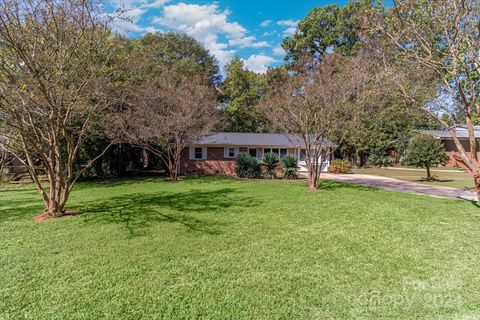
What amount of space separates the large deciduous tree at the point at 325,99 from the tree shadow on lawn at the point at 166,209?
4582 millimetres

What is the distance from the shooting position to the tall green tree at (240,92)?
1203 inches

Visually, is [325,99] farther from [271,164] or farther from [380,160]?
[380,160]

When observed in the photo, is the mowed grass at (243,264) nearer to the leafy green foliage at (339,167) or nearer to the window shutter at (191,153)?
the window shutter at (191,153)

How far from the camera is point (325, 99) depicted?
41.3ft

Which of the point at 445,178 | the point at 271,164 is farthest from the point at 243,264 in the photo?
the point at 445,178

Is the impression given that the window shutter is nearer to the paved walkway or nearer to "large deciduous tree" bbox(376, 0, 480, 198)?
the paved walkway

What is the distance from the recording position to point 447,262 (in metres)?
4.66

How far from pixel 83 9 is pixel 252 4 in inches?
441

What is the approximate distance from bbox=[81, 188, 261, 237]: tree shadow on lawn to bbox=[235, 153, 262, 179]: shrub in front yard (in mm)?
6618

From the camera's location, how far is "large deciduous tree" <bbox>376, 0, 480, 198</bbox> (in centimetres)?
780


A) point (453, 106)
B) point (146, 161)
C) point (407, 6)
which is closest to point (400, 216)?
point (453, 106)

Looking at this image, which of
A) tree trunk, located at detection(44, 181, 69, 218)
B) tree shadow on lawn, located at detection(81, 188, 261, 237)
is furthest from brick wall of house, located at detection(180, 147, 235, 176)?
tree trunk, located at detection(44, 181, 69, 218)

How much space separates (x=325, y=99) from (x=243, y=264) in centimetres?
982

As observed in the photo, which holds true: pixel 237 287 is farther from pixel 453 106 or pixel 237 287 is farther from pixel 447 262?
pixel 453 106
